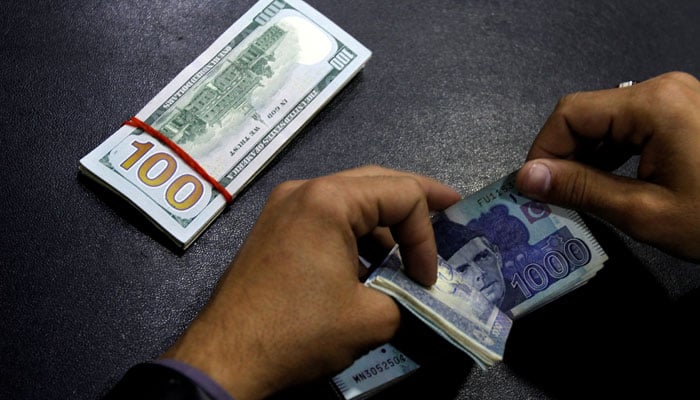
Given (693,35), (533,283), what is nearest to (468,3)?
(693,35)

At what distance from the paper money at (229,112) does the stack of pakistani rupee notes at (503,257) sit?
32cm

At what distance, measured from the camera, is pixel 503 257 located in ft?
3.10

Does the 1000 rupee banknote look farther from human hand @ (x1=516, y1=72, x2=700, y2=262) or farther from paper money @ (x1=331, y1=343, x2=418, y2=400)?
paper money @ (x1=331, y1=343, x2=418, y2=400)

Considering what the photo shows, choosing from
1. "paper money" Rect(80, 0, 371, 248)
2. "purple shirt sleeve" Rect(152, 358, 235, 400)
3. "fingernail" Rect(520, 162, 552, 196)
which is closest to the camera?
"purple shirt sleeve" Rect(152, 358, 235, 400)

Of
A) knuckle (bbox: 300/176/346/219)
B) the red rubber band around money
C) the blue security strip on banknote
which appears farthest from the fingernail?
the red rubber band around money

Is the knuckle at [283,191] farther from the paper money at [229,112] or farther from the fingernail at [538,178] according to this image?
the fingernail at [538,178]

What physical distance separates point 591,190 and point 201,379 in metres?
0.57

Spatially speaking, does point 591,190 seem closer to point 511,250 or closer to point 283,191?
point 511,250

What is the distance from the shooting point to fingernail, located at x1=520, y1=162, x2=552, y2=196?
0.88 m

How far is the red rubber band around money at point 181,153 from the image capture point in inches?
39.9

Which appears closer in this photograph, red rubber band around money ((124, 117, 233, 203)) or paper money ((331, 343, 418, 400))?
paper money ((331, 343, 418, 400))

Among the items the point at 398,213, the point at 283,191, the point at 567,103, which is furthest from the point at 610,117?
the point at 283,191

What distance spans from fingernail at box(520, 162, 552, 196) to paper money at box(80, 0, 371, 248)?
38 cm

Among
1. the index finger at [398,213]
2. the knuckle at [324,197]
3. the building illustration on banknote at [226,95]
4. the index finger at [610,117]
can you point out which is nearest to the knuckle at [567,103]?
the index finger at [610,117]
